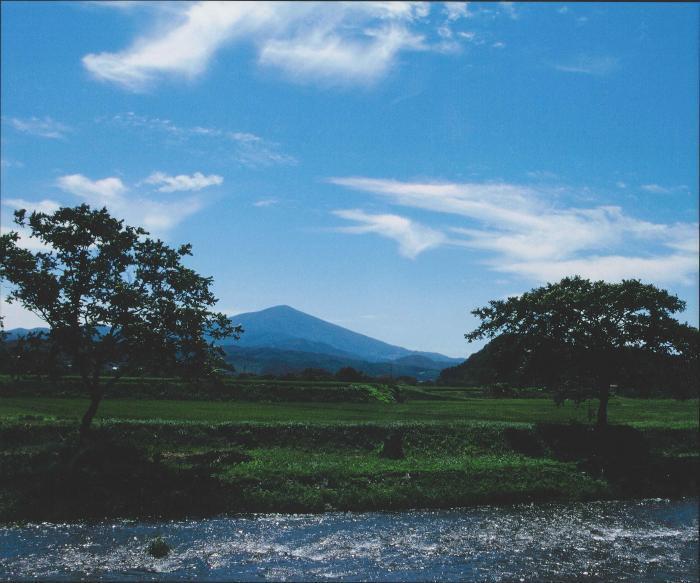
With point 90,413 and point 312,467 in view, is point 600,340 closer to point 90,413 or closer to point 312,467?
point 312,467

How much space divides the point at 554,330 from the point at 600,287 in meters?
5.00

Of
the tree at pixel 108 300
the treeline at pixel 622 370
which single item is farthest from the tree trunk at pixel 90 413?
the treeline at pixel 622 370

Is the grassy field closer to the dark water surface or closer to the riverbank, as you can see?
the riverbank

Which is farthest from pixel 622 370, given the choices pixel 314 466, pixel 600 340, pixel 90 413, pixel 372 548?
pixel 90 413

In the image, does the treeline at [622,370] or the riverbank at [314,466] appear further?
the treeline at [622,370]

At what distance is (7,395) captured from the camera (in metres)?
58.8

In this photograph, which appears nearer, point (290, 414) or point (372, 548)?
point (372, 548)

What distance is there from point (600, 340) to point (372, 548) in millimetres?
27764

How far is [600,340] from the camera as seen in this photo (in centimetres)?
4331

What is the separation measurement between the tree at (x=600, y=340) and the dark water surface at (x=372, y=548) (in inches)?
620

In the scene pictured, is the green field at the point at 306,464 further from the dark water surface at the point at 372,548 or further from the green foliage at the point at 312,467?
the dark water surface at the point at 372,548

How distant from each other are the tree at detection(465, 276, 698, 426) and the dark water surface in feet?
51.6

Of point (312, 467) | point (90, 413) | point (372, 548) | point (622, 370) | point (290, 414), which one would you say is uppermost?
point (622, 370)

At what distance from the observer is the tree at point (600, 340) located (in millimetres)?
43125
